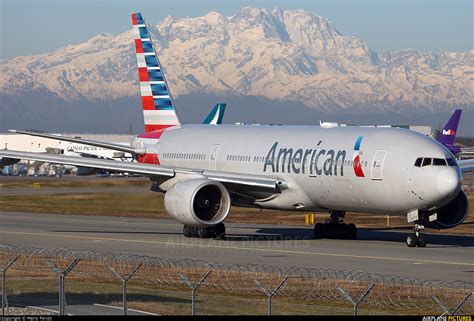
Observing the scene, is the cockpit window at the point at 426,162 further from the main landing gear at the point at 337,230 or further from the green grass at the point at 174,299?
the green grass at the point at 174,299

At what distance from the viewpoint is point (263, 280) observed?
28.3 m

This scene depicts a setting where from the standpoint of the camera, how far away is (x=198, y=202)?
1642 inches

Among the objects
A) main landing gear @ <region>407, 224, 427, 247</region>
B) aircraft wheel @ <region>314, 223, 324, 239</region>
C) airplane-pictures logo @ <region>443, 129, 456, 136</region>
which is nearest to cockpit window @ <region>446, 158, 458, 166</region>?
main landing gear @ <region>407, 224, 427, 247</region>

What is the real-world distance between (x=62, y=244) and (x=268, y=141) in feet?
31.8

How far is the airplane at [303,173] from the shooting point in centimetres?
3797

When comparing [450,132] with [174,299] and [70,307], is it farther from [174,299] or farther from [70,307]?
[70,307]

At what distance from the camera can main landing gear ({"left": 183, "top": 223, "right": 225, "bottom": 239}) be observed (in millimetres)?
42812

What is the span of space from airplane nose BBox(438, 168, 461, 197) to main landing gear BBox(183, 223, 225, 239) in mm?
9405

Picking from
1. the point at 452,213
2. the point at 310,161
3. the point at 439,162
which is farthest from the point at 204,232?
the point at 439,162

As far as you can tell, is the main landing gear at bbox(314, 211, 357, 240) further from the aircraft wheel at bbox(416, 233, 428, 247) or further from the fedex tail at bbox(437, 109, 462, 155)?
the fedex tail at bbox(437, 109, 462, 155)

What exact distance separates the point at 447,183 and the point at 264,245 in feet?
24.6

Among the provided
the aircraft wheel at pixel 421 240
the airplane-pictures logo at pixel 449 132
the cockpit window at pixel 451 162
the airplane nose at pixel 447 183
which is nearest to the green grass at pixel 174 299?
the airplane nose at pixel 447 183

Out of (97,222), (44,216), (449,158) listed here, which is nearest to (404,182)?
(449,158)

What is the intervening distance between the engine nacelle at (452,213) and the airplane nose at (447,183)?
3282 millimetres
